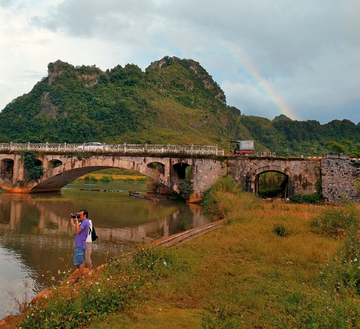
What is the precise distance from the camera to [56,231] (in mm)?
16438

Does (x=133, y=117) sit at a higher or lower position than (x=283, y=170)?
higher

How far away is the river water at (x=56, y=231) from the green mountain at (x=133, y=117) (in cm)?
4596

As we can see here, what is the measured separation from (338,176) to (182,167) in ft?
47.2

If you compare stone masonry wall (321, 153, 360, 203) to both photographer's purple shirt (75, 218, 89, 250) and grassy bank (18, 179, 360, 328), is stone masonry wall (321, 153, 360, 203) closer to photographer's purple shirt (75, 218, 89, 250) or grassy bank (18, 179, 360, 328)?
grassy bank (18, 179, 360, 328)

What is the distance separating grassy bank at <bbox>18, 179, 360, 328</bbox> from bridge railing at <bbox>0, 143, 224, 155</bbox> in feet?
59.1

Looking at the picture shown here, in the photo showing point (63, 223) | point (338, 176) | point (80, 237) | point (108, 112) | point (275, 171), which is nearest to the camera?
point (80, 237)

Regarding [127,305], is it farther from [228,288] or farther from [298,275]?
[298,275]

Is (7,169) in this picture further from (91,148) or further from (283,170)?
(283,170)

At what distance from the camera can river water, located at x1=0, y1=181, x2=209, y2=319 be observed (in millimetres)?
9413

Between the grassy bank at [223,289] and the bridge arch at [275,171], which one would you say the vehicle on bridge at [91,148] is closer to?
the bridge arch at [275,171]

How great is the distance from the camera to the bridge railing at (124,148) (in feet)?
95.2

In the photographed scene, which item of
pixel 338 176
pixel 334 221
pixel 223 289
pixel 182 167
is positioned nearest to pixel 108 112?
pixel 182 167

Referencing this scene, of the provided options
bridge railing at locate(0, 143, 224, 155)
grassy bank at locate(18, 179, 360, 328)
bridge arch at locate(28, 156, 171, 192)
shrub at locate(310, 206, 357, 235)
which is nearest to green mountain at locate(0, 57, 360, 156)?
bridge arch at locate(28, 156, 171, 192)

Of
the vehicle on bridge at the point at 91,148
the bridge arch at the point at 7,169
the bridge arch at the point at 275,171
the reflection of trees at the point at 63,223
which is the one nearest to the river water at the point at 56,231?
the reflection of trees at the point at 63,223
